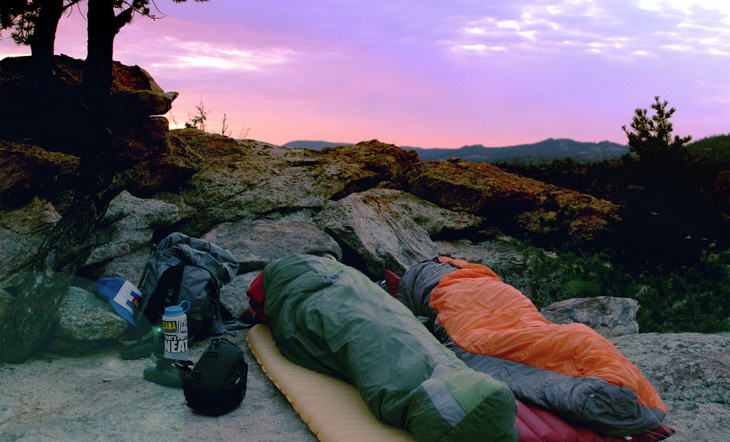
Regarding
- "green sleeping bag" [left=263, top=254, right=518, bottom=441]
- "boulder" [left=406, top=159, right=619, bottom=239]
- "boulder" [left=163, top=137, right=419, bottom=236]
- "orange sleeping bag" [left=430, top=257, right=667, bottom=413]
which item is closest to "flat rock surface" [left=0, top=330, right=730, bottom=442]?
"green sleeping bag" [left=263, top=254, right=518, bottom=441]

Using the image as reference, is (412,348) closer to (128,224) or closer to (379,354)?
(379,354)

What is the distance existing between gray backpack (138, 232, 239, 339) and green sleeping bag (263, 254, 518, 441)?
55cm

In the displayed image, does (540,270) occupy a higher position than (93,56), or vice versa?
(93,56)

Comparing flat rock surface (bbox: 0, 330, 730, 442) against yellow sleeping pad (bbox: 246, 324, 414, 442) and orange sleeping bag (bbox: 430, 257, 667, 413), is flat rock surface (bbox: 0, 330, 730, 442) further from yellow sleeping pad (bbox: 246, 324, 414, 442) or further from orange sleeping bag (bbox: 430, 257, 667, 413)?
orange sleeping bag (bbox: 430, 257, 667, 413)

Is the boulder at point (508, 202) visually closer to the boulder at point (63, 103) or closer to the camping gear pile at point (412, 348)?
the camping gear pile at point (412, 348)

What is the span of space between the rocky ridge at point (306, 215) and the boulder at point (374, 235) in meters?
0.02

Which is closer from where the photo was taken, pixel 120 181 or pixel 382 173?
pixel 120 181

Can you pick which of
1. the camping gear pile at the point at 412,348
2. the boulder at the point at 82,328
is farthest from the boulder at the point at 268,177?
the boulder at the point at 82,328

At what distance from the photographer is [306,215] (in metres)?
8.00

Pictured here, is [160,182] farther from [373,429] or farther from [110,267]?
[373,429]

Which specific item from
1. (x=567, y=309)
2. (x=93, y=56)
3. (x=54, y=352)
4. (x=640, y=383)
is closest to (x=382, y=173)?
(x=567, y=309)

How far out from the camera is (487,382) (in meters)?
3.10

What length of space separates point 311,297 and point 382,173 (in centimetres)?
589

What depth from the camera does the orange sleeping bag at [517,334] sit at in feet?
11.4
